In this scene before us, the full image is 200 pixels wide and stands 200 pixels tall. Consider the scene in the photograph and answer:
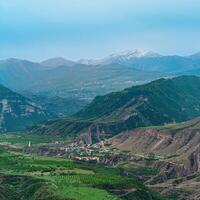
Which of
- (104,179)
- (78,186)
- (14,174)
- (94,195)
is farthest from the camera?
(14,174)

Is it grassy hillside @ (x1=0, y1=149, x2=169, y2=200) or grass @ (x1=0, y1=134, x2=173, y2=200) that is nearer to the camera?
grass @ (x1=0, y1=134, x2=173, y2=200)

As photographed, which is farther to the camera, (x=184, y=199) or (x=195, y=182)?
(x=195, y=182)

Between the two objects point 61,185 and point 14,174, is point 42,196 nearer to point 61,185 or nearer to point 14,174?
point 61,185

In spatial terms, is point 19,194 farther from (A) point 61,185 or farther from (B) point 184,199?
(B) point 184,199

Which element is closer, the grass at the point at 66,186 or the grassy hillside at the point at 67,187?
the grass at the point at 66,186

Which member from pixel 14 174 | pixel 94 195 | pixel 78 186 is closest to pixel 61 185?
pixel 78 186

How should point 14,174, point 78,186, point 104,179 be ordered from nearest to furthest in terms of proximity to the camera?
point 78,186
point 104,179
point 14,174

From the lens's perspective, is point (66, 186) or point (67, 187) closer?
point (67, 187)

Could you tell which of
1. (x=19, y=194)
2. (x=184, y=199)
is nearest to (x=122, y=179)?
(x=184, y=199)

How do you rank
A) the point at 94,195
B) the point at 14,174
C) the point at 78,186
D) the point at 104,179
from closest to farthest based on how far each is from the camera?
1. the point at 94,195
2. the point at 78,186
3. the point at 104,179
4. the point at 14,174
